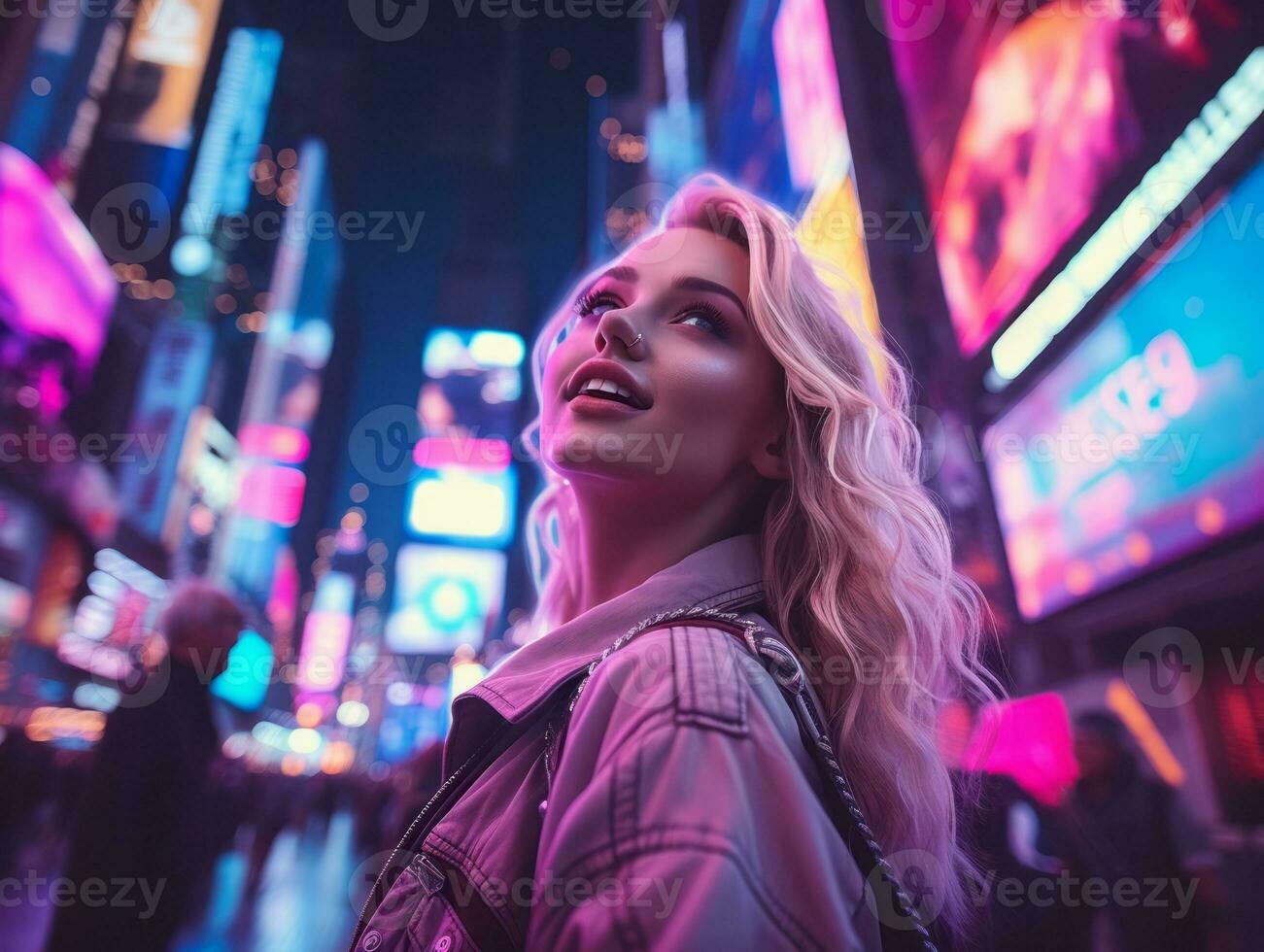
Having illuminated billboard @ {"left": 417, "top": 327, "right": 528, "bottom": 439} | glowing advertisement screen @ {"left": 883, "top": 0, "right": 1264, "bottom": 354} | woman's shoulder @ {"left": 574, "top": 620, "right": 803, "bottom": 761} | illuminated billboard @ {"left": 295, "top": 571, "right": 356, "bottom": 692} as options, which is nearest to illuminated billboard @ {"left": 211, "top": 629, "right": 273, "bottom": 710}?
illuminated billboard @ {"left": 295, "top": 571, "right": 356, "bottom": 692}

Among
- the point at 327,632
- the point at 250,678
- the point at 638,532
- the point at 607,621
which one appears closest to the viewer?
the point at 607,621

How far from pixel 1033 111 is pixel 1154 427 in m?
2.34

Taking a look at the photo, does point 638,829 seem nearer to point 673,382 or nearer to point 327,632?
point 673,382

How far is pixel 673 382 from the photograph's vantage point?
57.7 inches

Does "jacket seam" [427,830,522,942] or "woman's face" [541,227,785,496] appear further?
"woman's face" [541,227,785,496]

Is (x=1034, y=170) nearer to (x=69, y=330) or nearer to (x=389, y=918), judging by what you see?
(x=389, y=918)

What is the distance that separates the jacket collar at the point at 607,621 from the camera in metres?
1.25

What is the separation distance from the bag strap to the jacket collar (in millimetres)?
116

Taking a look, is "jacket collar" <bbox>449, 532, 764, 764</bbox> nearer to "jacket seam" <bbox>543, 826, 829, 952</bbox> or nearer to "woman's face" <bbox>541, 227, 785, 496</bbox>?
"woman's face" <bbox>541, 227, 785, 496</bbox>

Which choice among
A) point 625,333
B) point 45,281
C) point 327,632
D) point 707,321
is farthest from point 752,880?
point 327,632

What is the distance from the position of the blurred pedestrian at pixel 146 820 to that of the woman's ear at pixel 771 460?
2827 mm

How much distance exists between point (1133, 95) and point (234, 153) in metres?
23.3

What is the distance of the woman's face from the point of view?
1443mm

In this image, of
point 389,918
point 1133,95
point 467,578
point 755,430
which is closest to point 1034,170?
point 1133,95
